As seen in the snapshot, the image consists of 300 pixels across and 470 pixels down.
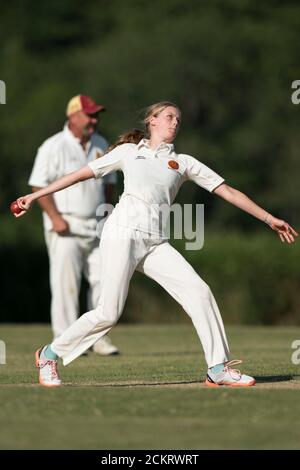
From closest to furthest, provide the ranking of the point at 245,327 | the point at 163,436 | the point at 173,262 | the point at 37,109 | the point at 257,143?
the point at 163,436
the point at 173,262
the point at 245,327
the point at 257,143
the point at 37,109

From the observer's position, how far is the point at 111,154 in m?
10.0

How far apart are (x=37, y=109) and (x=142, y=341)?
4659cm

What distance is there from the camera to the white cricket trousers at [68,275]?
14602mm

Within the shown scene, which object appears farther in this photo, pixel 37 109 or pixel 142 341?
pixel 37 109

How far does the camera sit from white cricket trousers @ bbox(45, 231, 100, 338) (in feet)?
47.9

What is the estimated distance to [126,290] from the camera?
389 inches

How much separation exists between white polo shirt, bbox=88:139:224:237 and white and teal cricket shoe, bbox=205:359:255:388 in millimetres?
1126

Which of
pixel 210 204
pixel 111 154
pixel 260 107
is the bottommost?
pixel 111 154

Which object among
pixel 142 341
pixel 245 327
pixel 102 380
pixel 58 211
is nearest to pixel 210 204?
pixel 245 327

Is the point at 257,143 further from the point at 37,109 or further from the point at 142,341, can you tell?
the point at 142,341

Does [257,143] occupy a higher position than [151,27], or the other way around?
[151,27]

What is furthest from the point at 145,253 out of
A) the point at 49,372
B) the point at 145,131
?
the point at 49,372
